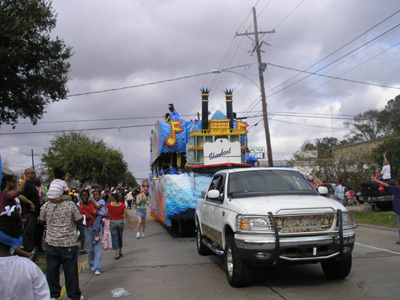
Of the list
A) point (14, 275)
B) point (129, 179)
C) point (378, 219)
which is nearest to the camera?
point (14, 275)

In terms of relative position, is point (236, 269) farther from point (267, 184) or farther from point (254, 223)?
point (267, 184)

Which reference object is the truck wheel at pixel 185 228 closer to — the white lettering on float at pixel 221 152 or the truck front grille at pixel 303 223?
the white lettering on float at pixel 221 152

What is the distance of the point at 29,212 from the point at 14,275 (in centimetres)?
672

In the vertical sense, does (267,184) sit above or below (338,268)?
above

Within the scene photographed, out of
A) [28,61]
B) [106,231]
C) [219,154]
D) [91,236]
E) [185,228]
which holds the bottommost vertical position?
[185,228]

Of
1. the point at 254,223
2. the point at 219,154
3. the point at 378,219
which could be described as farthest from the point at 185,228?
the point at 254,223

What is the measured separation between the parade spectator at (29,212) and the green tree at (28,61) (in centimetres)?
678

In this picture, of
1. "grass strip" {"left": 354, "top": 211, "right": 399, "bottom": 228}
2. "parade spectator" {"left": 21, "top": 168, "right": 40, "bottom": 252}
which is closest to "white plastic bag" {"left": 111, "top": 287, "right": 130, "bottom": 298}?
"parade spectator" {"left": 21, "top": 168, "right": 40, "bottom": 252}

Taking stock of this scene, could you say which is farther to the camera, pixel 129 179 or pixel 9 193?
pixel 129 179

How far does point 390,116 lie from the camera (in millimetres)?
46531

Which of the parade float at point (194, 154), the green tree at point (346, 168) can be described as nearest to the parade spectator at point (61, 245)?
the parade float at point (194, 154)

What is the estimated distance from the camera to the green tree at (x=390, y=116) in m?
43.3

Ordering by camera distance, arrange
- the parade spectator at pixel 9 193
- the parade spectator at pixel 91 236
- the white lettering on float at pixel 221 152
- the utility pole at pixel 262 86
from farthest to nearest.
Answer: the utility pole at pixel 262 86, the white lettering on float at pixel 221 152, the parade spectator at pixel 91 236, the parade spectator at pixel 9 193

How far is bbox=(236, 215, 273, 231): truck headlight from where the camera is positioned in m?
5.38
